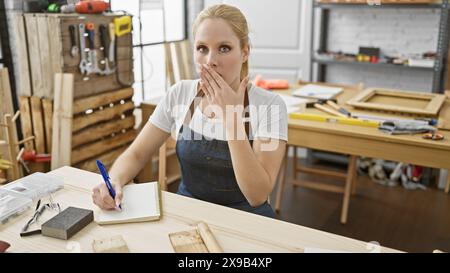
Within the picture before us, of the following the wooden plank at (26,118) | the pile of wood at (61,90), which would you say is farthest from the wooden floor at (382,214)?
the wooden plank at (26,118)

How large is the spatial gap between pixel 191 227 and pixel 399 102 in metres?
1.90

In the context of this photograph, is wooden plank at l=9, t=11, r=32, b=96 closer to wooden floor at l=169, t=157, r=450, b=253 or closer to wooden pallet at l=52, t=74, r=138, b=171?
wooden pallet at l=52, t=74, r=138, b=171

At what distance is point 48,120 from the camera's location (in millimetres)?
2357

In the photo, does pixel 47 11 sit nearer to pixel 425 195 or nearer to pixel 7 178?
pixel 7 178

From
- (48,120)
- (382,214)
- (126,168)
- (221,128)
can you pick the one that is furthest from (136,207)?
(382,214)

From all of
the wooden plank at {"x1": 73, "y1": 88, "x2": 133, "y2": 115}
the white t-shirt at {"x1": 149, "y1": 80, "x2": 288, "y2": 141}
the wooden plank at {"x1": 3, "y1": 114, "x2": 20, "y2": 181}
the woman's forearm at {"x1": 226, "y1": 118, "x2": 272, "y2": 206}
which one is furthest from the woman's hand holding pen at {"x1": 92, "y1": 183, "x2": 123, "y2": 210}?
the wooden plank at {"x1": 73, "y1": 88, "x2": 133, "y2": 115}

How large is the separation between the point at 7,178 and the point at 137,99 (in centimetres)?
157

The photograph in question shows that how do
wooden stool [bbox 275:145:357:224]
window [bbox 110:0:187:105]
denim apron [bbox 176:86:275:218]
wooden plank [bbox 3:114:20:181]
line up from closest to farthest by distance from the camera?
denim apron [bbox 176:86:275:218]
wooden plank [bbox 3:114:20:181]
wooden stool [bbox 275:145:357:224]
window [bbox 110:0:187:105]

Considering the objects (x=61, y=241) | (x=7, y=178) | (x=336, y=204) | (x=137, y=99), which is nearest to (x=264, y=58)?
(x=137, y=99)

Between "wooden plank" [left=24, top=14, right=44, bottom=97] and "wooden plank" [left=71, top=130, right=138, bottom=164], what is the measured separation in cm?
38

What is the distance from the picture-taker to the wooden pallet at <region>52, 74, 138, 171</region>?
2271 millimetres

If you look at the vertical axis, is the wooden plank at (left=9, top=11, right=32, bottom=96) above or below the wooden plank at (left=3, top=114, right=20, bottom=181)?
above

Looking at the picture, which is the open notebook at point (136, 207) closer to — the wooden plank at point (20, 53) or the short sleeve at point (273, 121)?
the short sleeve at point (273, 121)
